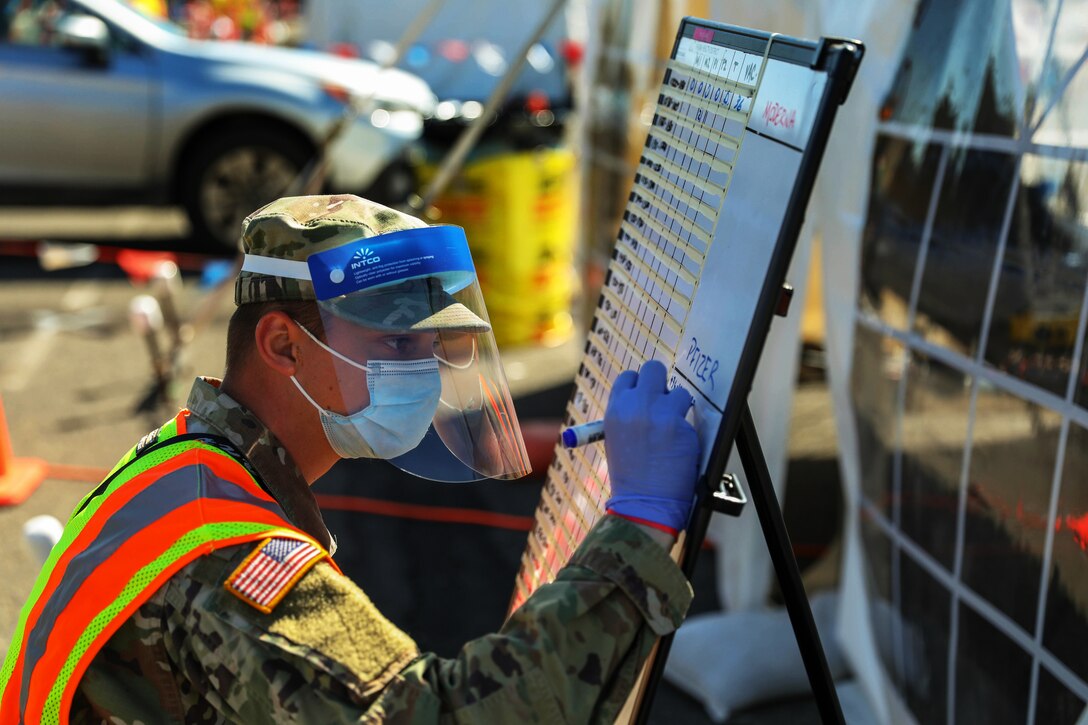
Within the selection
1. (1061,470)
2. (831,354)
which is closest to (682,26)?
(1061,470)

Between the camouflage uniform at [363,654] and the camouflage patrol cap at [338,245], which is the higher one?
the camouflage patrol cap at [338,245]

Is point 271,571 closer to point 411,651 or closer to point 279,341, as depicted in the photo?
point 411,651

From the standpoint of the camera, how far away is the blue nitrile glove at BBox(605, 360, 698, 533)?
1.34 m

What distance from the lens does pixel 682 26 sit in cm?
171

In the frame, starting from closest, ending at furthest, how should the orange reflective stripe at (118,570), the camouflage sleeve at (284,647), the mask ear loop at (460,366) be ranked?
the camouflage sleeve at (284,647) < the orange reflective stripe at (118,570) < the mask ear loop at (460,366)

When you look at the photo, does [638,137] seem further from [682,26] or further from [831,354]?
[682,26]

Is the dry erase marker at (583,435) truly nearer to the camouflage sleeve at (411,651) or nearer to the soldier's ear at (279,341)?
the camouflage sleeve at (411,651)

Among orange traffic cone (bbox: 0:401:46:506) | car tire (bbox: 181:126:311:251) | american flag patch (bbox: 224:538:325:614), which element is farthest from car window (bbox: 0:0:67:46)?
american flag patch (bbox: 224:538:325:614)

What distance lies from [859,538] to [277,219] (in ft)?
7.05

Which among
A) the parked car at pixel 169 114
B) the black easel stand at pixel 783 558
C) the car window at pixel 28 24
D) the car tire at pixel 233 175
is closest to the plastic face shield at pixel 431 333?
the black easel stand at pixel 783 558

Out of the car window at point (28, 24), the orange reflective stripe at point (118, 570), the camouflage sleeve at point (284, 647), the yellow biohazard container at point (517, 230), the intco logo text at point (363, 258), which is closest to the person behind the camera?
the camouflage sleeve at point (284, 647)

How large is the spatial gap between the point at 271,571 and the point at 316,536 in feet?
1.11

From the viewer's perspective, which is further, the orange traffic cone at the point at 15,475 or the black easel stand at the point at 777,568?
the orange traffic cone at the point at 15,475

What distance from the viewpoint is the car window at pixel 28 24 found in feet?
25.2
